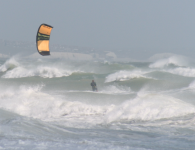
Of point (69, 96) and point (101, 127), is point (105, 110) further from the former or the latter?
point (69, 96)

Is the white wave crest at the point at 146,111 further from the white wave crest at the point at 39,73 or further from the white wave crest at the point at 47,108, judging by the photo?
the white wave crest at the point at 39,73

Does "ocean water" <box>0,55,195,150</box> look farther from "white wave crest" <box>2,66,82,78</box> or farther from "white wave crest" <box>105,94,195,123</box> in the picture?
"white wave crest" <box>2,66,82,78</box>

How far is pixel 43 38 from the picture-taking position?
11125mm

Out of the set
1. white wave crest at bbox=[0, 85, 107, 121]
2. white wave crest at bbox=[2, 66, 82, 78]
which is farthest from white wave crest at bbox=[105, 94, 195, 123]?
white wave crest at bbox=[2, 66, 82, 78]

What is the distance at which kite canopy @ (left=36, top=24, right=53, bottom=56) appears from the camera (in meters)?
10.7

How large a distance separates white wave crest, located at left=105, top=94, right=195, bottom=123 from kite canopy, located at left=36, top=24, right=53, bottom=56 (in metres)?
3.53

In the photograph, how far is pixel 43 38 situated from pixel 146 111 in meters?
4.76

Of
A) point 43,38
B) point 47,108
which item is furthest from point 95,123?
point 43,38

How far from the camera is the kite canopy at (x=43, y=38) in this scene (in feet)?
35.2

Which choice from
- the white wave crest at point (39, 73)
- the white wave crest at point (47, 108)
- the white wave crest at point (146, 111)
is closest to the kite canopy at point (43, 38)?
the white wave crest at point (47, 108)

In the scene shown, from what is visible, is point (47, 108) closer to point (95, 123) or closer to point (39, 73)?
point (95, 123)

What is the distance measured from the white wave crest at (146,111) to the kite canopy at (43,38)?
11.6 ft

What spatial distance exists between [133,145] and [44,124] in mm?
2787

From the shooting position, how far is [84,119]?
8641mm
